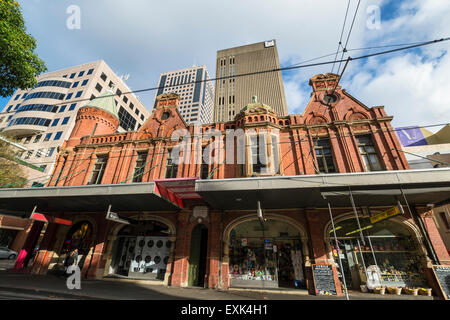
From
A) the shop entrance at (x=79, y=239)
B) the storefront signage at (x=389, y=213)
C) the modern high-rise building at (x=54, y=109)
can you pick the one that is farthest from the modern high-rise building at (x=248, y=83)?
the storefront signage at (x=389, y=213)

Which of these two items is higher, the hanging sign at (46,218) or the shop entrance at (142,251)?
the hanging sign at (46,218)

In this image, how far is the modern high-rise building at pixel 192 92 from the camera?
97.1m

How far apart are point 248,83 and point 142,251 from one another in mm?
47981

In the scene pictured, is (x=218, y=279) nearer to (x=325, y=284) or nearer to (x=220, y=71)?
(x=325, y=284)

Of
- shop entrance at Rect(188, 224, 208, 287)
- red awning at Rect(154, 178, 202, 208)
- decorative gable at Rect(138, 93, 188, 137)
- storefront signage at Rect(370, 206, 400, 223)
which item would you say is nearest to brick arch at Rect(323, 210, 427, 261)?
storefront signage at Rect(370, 206, 400, 223)

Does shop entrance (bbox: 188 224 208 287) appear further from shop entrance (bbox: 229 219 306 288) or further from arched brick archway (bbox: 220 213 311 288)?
shop entrance (bbox: 229 219 306 288)

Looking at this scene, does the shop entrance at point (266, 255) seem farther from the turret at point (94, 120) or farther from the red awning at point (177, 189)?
the turret at point (94, 120)

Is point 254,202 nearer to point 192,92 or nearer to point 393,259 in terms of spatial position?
point 393,259

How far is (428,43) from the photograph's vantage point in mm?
5824

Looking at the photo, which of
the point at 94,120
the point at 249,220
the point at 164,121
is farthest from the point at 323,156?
the point at 94,120

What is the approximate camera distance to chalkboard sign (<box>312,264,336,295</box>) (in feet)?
31.6

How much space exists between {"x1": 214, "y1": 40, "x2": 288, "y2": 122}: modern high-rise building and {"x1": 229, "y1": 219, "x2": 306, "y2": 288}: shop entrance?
3907cm

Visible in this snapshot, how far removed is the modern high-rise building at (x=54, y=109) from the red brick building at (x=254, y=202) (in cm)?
2863
